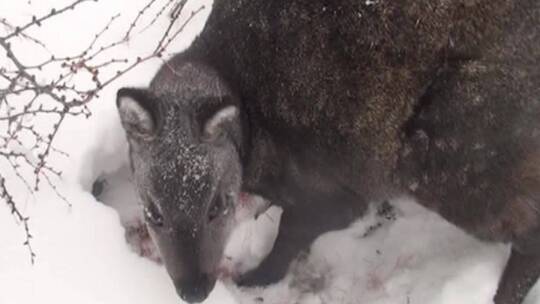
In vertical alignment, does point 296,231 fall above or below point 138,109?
below

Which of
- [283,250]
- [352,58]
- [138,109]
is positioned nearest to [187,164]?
[138,109]

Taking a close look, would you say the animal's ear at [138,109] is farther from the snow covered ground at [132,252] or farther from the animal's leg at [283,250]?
the animal's leg at [283,250]

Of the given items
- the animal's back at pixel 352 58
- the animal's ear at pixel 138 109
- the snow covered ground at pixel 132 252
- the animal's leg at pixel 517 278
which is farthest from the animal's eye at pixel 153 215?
the animal's leg at pixel 517 278

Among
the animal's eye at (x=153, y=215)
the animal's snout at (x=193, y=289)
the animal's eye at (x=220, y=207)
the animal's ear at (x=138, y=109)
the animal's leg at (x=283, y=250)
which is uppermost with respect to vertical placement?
the animal's ear at (x=138, y=109)

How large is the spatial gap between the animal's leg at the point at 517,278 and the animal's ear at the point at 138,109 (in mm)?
2482

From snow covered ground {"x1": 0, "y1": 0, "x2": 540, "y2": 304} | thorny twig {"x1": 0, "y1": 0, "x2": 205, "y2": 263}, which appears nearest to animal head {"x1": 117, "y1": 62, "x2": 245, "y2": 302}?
thorny twig {"x1": 0, "y1": 0, "x2": 205, "y2": 263}

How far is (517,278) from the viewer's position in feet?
16.4

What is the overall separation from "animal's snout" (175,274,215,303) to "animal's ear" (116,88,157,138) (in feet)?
2.91

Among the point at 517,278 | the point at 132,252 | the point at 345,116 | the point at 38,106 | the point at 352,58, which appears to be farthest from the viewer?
the point at 38,106

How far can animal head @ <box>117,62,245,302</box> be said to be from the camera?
4.27m

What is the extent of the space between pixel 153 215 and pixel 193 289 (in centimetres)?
49

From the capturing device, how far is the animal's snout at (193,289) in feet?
14.7

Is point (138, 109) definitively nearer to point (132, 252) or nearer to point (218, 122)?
point (218, 122)

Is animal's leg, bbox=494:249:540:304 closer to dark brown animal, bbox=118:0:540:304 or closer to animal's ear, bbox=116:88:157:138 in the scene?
dark brown animal, bbox=118:0:540:304
